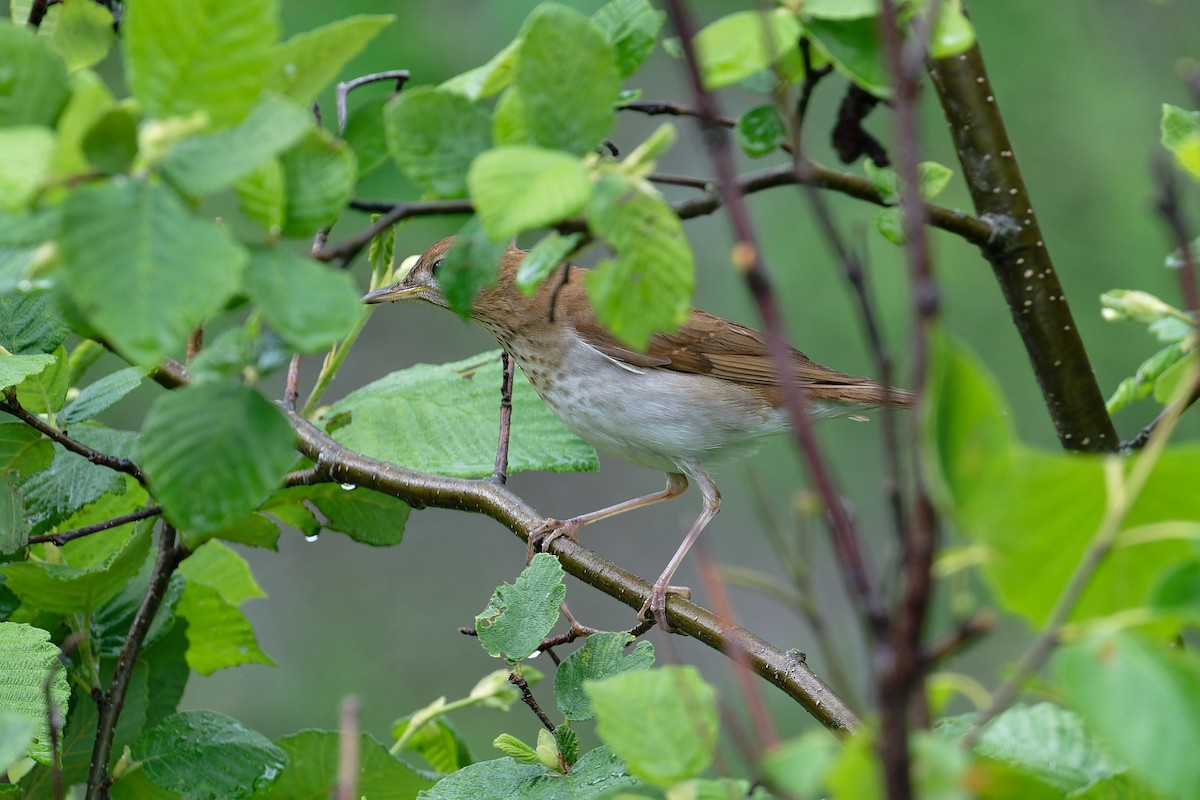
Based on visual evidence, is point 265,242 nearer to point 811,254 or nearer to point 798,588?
point 798,588

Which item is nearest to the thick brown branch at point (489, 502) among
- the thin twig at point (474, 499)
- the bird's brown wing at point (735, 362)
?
the thin twig at point (474, 499)

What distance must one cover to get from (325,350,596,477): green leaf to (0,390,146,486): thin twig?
422mm

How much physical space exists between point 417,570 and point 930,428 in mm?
8612

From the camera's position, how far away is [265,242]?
0.99 metres

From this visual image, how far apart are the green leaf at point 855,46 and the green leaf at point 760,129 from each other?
224 mm

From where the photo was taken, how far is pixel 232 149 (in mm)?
895

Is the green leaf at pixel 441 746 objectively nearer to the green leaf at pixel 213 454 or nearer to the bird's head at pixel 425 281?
the green leaf at pixel 213 454

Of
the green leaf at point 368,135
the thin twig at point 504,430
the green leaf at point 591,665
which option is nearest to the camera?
the green leaf at point 368,135

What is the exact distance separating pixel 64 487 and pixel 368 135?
971 millimetres

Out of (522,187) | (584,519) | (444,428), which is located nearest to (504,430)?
(444,428)

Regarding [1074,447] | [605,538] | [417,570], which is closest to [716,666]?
[605,538]

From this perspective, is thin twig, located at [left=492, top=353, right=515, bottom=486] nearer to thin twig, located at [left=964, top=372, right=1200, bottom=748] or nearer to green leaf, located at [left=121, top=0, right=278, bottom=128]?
green leaf, located at [left=121, top=0, right=278, bottom=128]

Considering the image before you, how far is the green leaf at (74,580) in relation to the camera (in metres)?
1.70

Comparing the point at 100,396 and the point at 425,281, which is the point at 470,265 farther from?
the point at 425,281
